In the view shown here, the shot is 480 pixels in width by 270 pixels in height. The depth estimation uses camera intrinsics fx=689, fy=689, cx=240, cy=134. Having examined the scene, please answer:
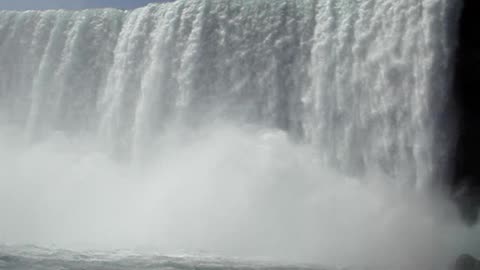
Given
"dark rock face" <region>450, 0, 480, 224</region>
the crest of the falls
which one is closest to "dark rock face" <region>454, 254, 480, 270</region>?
the crest of the falls

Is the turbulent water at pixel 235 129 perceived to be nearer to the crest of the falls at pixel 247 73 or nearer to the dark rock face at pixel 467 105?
the crest of the falls at pixel 247 73

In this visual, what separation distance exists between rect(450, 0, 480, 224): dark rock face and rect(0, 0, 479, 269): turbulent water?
481 mm

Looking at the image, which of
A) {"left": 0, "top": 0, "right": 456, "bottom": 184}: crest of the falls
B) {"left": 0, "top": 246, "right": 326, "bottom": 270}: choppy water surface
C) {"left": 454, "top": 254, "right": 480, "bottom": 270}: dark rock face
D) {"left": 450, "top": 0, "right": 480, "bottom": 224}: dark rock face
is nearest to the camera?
{"left": 0, "top": 246, "right": 326, "bottom": 270}: choppy water surface

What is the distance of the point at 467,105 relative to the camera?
691 inches

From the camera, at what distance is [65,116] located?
2359 cm

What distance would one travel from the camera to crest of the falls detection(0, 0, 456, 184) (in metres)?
17.7

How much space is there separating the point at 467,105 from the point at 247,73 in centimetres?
674

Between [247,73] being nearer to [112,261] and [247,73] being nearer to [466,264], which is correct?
[112,261]

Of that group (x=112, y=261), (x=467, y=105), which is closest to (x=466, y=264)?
(x=467, y=105)

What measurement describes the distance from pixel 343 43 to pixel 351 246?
6.03 metres

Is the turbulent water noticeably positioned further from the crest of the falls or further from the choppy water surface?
the choppy water surface

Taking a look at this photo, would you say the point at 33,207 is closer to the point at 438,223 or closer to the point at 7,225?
the point at 7,225

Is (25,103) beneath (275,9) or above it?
beneath

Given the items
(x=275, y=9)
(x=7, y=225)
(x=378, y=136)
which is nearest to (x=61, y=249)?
(x=7, y=225)
